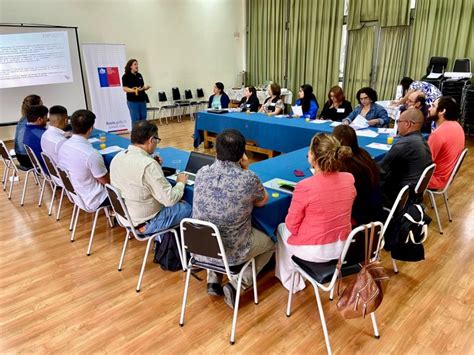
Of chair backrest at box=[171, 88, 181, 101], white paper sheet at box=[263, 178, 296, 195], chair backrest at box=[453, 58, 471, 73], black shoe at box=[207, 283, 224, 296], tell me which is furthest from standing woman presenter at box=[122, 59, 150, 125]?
chair backrest at box=[453, 58, 471, 73]

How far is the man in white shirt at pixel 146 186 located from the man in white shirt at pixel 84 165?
1.71 ft

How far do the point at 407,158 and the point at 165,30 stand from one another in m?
7.55

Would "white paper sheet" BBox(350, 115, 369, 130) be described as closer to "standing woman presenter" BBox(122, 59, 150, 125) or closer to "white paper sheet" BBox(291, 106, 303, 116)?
"white paper sheet" BBox(291, 106, 303, 116)

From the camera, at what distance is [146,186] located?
7.47ft

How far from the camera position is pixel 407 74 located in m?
7.57

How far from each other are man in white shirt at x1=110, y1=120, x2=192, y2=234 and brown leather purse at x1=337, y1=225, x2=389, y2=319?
1.20m

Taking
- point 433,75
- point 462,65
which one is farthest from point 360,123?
point 462,65

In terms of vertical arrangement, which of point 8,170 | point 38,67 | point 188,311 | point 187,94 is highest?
point 38,67

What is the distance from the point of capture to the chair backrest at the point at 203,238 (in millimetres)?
1820

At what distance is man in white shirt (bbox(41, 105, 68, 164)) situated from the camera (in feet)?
10.9

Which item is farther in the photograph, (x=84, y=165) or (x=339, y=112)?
(x=339, y=112)

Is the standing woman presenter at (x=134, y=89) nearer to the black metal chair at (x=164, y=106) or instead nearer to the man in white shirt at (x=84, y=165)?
the black metal chair at (x=164, y=106)

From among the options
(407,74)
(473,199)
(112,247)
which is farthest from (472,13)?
(112,247)

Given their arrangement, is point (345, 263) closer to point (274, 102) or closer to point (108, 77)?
Result: point (274, 102)
